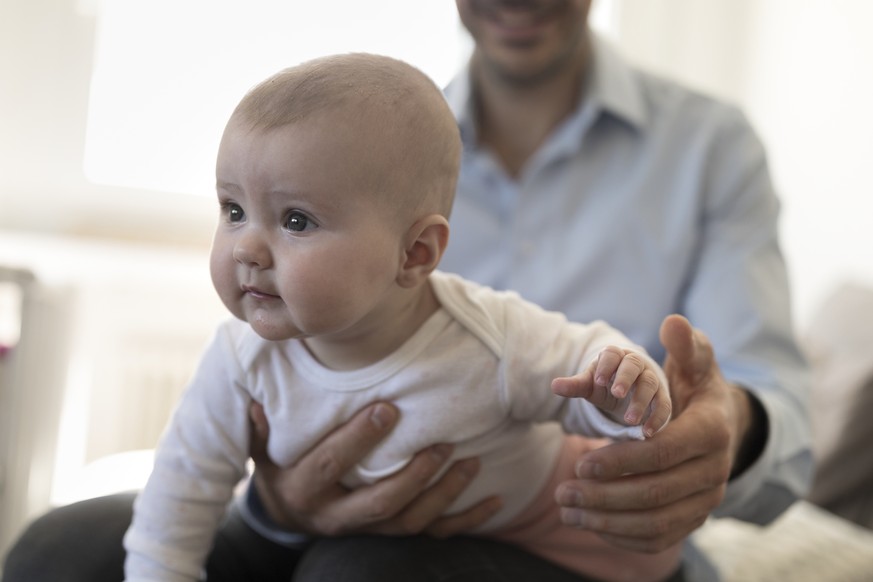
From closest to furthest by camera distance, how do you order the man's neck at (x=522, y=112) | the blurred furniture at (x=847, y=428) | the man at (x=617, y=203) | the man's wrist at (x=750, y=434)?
the man's wrist at (x=750, y=434)
the man at (x=617, y=203)
the man's neck at (x=522, y=112)
the blurred furniture at (x=847, y=428)

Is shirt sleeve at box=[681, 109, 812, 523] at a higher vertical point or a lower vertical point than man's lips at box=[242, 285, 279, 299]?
lower

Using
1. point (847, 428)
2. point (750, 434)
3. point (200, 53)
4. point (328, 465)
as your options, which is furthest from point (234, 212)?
point (200, 53)

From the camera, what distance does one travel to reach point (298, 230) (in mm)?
804

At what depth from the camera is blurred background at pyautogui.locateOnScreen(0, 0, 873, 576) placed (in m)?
2.59

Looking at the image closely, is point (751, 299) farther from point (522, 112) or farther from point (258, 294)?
point (258, 294)

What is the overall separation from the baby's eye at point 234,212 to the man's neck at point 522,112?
2.26 feet

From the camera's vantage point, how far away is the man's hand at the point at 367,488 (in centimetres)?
92

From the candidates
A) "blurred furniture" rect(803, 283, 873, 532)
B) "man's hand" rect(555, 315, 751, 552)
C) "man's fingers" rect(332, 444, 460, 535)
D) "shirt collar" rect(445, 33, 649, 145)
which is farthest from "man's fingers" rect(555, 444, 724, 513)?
"blurred furniture" rect(803, 283, 873, 532)

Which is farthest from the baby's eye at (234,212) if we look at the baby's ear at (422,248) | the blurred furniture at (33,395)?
the blurred furniture at (33,395)

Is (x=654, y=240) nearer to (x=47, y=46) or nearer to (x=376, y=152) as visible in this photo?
(x=376, y=152)

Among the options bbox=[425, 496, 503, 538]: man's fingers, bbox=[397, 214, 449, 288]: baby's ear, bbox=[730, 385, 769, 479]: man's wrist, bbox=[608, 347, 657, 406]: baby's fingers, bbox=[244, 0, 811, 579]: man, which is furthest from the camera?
bbox=[244, 0, 811, 579]: man

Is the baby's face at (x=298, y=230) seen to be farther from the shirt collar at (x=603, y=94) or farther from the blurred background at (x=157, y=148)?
the blurred background at (x=157, y=148)

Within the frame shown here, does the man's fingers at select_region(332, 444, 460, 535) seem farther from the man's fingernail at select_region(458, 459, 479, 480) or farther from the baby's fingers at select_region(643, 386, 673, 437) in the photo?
the baby's fingers at select_region(643, 386, 673, 437)

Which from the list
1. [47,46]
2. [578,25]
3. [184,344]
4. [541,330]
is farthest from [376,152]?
[47,46]
